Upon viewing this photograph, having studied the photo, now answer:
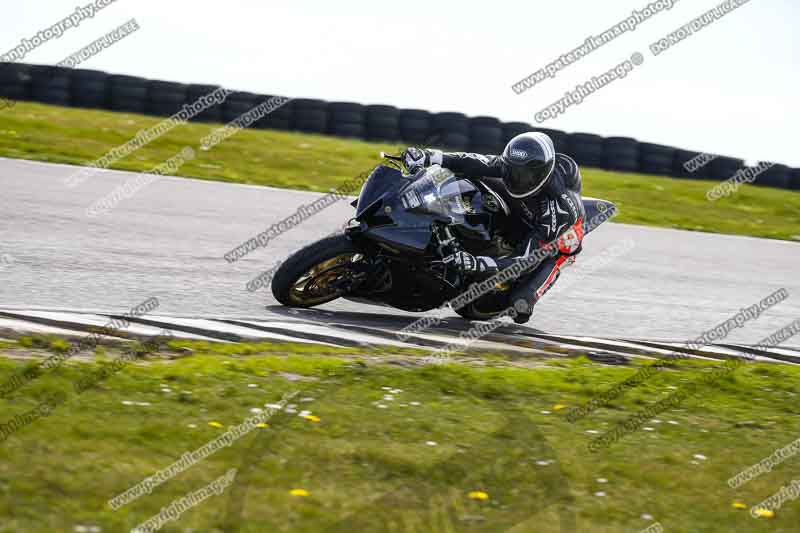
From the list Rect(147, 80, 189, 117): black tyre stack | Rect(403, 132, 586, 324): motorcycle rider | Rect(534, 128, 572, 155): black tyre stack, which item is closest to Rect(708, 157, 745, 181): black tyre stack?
Rect(534, 128, 572, 155): black tyre stack

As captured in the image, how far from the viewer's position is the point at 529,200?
25.5 ft

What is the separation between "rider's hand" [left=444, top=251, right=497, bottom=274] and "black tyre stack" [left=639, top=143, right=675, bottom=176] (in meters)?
15.5

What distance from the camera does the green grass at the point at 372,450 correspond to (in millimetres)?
4227

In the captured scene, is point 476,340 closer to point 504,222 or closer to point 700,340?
point 504,222

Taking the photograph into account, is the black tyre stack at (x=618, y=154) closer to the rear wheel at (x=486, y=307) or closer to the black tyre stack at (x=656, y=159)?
the black tyre stack at (x=656, y=159)

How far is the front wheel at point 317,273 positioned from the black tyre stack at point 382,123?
550 inches

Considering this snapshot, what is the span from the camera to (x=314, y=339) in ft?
22.8

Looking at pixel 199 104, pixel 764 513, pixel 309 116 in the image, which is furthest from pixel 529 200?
pixel 199 104

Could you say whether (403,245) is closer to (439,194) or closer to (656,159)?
(439,194)

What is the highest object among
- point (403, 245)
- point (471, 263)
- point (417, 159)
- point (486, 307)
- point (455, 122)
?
point (417, 159)

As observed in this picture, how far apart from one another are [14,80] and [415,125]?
26.4 ft

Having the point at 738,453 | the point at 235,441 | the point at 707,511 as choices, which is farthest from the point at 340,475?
the point at 738,453

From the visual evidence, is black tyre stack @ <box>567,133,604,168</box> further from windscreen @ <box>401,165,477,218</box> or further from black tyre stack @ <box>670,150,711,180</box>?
windscreen @ <box>401,165,477,218</box>

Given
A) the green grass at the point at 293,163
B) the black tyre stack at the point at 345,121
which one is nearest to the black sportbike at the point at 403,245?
the green grass at the point at 293,163
